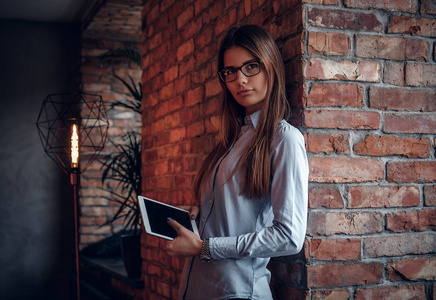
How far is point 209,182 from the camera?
1.61m

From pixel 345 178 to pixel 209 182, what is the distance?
0.44 metres

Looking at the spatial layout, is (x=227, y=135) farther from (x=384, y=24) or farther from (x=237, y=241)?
(x=384, y=24)

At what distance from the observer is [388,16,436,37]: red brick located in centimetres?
167

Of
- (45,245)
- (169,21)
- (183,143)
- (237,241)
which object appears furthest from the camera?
(45,245)

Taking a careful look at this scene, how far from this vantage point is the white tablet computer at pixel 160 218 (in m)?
1.39

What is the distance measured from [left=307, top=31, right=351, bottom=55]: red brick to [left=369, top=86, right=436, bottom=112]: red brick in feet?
0.55

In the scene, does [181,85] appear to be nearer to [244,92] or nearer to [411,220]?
[244,92]

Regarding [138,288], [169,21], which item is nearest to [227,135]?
[169,21]

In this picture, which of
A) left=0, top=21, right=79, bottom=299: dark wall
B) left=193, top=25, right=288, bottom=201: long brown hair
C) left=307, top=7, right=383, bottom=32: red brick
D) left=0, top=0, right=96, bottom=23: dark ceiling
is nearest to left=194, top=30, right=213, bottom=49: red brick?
Answer: left=193, top=25, right=288, bottom=201: long brown hair

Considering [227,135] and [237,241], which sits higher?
[227,135]

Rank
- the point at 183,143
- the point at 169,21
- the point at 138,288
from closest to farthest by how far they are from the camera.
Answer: the point at 183,143 < the point at 169,21 < the point at 138,288

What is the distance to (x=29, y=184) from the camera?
493cm

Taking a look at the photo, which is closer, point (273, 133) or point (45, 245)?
point (273, 133)

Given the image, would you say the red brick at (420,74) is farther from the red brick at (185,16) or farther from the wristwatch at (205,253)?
the red brick at (185,16)
